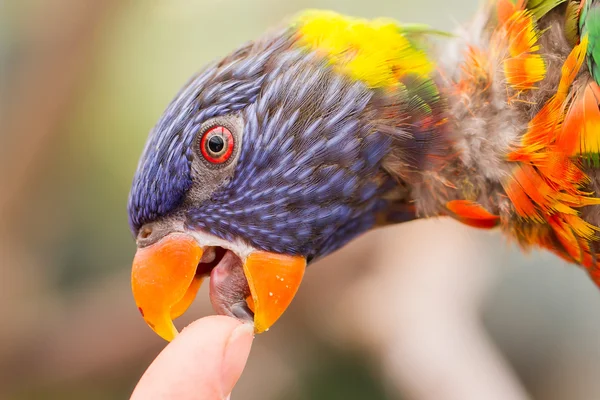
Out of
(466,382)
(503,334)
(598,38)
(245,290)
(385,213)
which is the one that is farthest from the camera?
(503,334)

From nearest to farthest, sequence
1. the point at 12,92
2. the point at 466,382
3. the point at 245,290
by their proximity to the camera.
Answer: the point at 245,290 → the point at 466,382 → the point at 12,92

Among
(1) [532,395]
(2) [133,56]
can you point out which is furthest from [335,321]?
(2) [133,56]

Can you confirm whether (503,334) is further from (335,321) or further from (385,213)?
(385,213)

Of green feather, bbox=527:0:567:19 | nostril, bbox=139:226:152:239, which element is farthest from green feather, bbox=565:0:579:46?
nostril, bbox=139:226:152:239

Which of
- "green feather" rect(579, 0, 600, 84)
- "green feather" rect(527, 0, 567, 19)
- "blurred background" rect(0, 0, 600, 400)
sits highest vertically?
"green feather" rect(527, 0, 567, 19)

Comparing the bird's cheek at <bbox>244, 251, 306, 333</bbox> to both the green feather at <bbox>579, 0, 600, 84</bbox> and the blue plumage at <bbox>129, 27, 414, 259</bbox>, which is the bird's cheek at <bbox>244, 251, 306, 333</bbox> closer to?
the blue plumage at <bbox>129, 27, 414, 259</bbox>

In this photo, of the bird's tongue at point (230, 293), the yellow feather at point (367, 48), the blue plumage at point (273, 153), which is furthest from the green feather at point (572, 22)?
the bird's tongue at point (230, 293)

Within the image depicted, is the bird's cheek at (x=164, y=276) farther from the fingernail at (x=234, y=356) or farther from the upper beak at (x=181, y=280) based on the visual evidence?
the fingernail at (x=234, y=356)
